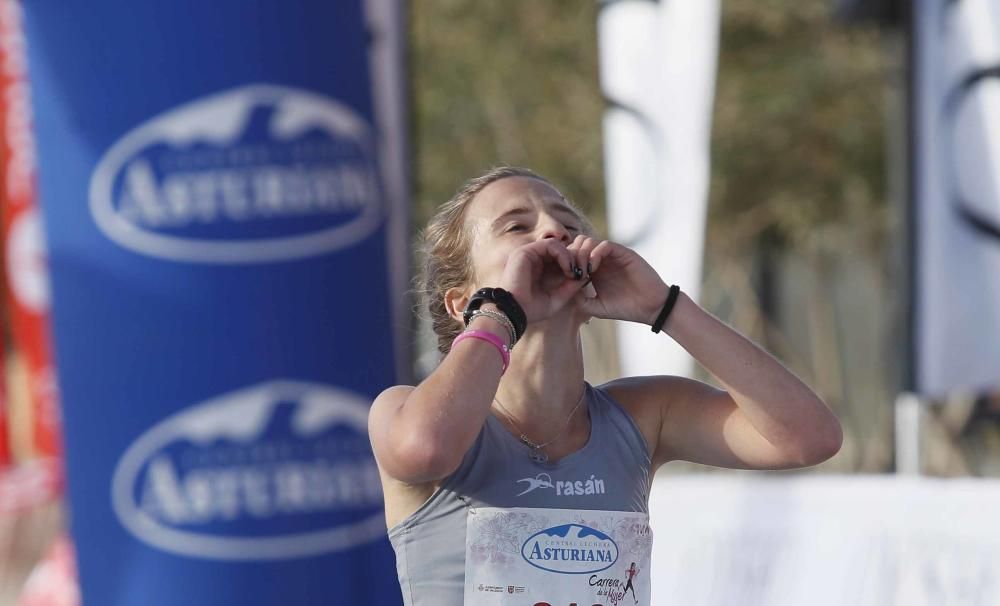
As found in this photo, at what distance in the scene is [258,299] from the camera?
421cm

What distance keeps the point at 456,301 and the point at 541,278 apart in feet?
0.71

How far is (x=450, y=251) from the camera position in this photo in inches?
→ 92.0

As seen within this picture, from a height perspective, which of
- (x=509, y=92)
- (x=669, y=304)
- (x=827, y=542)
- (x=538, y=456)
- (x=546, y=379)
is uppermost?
(x=509, y=92)

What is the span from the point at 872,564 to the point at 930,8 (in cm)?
228

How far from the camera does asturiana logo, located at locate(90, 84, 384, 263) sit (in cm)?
419

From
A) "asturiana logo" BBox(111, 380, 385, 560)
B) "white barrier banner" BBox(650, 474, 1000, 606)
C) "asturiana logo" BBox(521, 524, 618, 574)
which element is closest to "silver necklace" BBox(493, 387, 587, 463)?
"asturiana logo" BBox(521, 524, 618, 574)

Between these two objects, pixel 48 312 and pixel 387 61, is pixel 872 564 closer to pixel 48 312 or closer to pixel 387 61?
pixel 387 61

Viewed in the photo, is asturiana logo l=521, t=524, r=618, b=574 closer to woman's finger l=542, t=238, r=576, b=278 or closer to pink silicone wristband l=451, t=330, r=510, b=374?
pink silicone wristband l=451, t=330, r=510, b=374

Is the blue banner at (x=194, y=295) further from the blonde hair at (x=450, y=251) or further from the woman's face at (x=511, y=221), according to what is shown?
the woman's face at (x=511, y=221)

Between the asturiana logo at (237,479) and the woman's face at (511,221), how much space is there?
2096 millimetres

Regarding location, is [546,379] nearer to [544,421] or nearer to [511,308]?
[544,421]

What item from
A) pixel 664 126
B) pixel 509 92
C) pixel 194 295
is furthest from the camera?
pixel 509 92

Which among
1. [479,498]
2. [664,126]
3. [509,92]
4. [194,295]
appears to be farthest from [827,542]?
[509,92]

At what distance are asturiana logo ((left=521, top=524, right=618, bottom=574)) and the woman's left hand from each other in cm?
34
